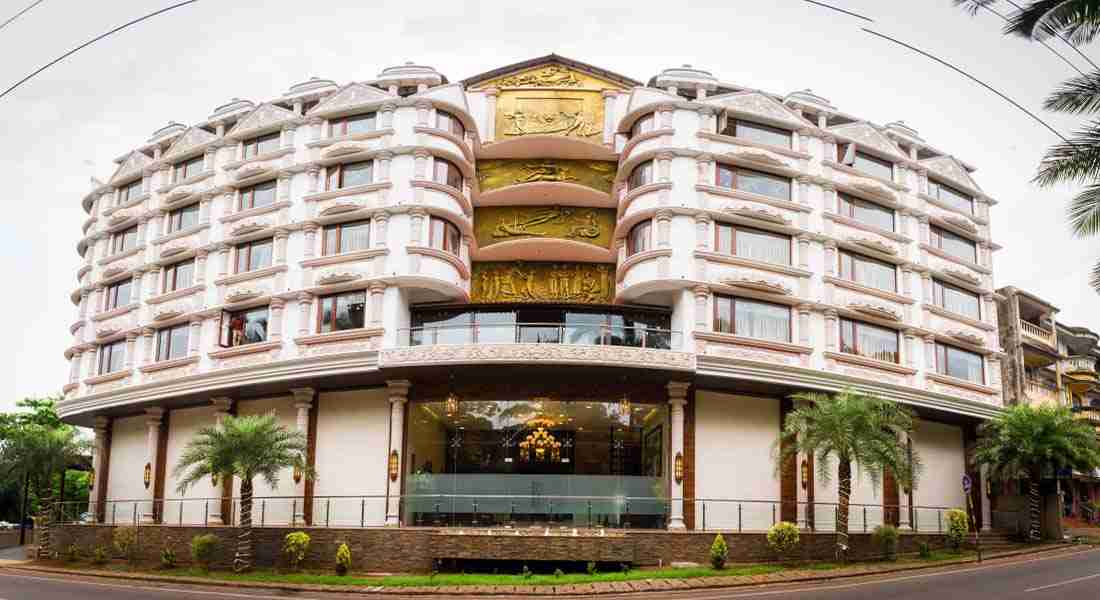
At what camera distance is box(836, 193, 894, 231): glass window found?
141 ft

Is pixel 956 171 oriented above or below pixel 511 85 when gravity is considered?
below

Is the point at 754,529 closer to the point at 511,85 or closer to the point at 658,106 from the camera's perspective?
the point at 658,106

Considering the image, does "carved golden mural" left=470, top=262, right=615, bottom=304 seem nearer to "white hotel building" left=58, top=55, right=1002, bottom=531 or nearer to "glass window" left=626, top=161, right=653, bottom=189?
"white hotel building" left=58, top=55, right=1002, bottom=531

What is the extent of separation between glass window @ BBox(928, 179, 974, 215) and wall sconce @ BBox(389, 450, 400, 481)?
2756cm

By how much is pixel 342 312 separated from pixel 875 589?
75.0 feet

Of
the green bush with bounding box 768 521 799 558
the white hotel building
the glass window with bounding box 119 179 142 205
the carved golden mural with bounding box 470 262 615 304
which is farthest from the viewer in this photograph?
the glass window with bounding box 119 179 142 205

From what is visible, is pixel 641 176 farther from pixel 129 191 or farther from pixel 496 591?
pixel 129 191

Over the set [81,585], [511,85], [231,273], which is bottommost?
[81,585]

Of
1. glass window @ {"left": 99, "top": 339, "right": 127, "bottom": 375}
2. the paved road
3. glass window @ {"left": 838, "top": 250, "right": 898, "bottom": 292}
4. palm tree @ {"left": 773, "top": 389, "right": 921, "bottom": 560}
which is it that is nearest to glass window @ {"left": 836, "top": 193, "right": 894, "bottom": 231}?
glass window @ {"left": 838, "top": 250, "right": 898, "bottom": 292}

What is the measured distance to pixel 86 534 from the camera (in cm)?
4072

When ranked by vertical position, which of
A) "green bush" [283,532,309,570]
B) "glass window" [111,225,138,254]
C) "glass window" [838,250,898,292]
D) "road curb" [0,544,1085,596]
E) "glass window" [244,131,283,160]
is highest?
"glass window" [244,131,283,160]

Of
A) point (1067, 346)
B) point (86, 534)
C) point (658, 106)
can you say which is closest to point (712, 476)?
point (658, 106)

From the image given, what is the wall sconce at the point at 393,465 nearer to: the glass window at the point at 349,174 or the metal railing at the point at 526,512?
the metal railing at the point at 526,512

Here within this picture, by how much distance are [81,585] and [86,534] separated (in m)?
10.1
